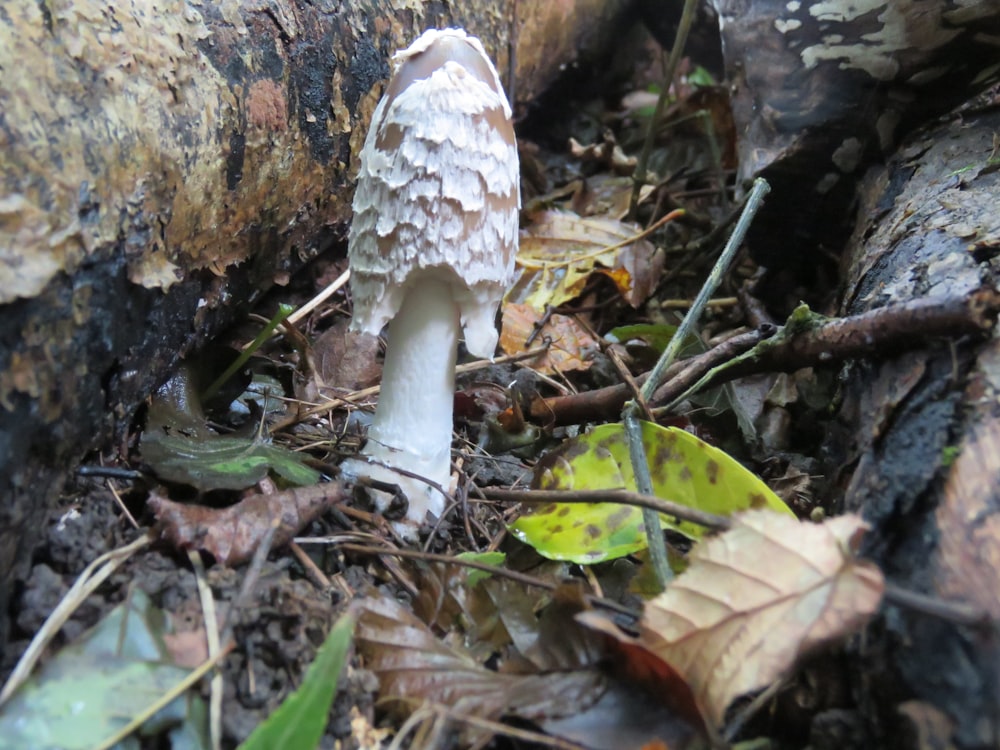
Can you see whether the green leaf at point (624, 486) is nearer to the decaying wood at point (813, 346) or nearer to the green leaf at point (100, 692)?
the decaying wood at point (813, 346)

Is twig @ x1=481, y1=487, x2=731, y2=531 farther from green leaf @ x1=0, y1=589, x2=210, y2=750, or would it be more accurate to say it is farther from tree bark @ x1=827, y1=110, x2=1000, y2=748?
green leaf @ x1=0, y1=589, x2=210, y2=750

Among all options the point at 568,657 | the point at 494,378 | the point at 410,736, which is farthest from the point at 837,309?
the point at 410,736

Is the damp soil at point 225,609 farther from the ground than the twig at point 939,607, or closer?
closer

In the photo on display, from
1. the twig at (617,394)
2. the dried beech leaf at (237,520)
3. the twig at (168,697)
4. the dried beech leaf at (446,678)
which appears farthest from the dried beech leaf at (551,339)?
the twig at (168,697)

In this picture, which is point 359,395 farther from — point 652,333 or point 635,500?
point 635,500

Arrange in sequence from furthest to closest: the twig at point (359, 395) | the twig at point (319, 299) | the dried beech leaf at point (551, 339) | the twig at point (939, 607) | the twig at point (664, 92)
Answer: the twig at point (664, 92), the dried beech leaf at point (551, 339), the twig at point (319, 299), the twig at point (359, 395), the twig at point (939, 607)

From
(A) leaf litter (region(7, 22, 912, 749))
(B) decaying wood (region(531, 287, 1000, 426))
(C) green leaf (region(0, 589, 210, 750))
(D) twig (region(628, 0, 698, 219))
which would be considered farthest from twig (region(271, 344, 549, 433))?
(D) twig (region(628, 0, 698, 219))

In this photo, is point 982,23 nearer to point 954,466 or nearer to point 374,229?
point 954,466
